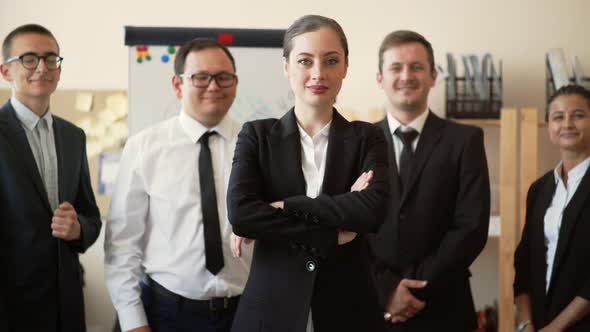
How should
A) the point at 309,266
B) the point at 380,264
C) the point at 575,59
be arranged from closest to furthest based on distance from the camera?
1. the point at 309,266
2. the point at 380,264
3. the point at 575,59

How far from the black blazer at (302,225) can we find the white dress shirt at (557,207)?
1343 millimetres

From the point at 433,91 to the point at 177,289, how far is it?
2864 millimetres

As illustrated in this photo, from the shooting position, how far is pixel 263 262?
4.94 ft

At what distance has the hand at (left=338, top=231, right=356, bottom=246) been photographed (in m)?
1.49

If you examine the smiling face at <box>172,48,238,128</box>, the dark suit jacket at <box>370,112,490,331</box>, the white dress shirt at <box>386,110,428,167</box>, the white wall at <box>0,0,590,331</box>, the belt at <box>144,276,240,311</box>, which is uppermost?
the white wall at <box>0,0,590,331</box>

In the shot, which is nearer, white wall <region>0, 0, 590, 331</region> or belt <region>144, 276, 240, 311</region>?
belt <region>144, 276, 240, 311</region>

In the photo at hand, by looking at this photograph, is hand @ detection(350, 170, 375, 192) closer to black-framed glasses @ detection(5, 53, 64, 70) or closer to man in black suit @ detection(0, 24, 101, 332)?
man in black suit @ detection(0, 24, 101, 332)

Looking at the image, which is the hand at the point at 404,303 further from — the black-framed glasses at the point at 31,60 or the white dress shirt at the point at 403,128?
the black-framed glasses at the point at 31,60

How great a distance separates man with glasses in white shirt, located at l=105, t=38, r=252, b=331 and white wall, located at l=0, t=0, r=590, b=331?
2.30 meters

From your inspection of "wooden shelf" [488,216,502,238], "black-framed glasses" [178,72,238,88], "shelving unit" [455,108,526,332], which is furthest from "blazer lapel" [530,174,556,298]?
"black-framed glasses" [178,72,238,88]

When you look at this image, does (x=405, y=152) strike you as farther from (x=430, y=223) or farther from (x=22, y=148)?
(x=22, y=148)

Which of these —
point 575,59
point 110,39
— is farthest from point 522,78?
point 110,39

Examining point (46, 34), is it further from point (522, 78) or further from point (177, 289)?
point (522, 78)

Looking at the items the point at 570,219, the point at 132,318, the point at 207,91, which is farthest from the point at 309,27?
the point at 570,219
